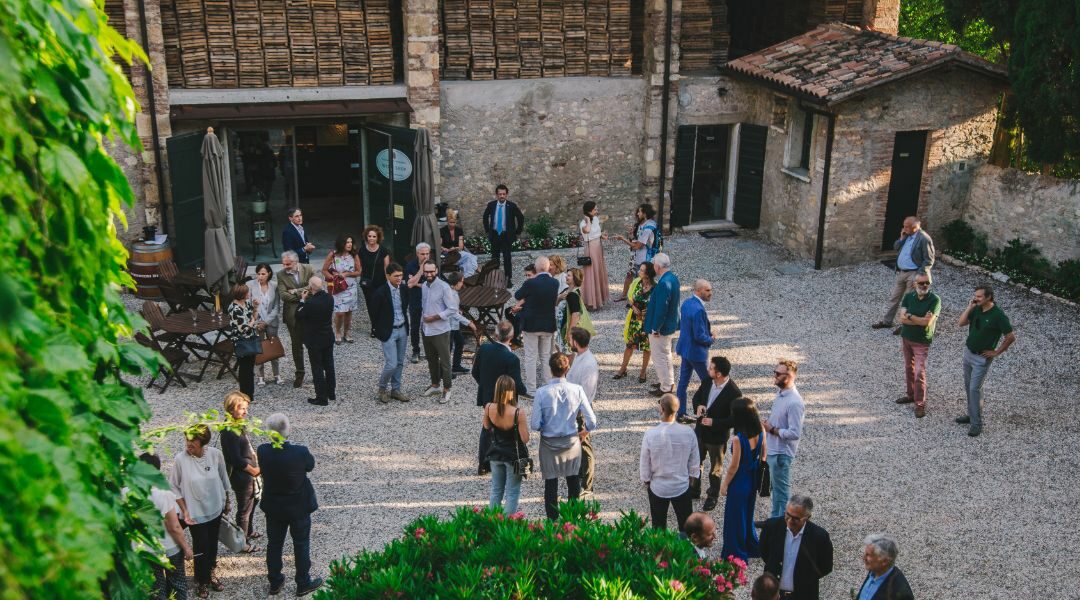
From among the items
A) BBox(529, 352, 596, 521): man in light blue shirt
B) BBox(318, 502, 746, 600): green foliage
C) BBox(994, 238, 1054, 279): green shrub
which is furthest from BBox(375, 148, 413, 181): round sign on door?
BBox(318, 502, 746, 600): green foliage

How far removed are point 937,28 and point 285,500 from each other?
63.8 feet

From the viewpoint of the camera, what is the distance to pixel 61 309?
10.3ft

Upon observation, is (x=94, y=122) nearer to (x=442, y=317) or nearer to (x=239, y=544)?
(x=239, y=544)

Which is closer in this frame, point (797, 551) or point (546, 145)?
point (797, 551)

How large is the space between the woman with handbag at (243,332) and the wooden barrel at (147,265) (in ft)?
12.5

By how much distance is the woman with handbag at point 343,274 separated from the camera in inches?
528

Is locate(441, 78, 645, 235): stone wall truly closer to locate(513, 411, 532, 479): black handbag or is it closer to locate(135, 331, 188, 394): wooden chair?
locate(135, 331, 188, 394): wooden chair

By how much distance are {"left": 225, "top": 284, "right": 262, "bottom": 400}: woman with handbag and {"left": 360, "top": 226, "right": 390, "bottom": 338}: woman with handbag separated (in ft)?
5.91

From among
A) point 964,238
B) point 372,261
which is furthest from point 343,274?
point 964,238

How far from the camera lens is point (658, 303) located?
38.2 ft

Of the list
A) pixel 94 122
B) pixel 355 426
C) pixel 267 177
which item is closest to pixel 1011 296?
pixel 355 426

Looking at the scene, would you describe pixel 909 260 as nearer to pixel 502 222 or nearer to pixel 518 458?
pixel 502 222

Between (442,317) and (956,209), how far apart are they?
9.86m

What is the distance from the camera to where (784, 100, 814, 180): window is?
17781 mm
